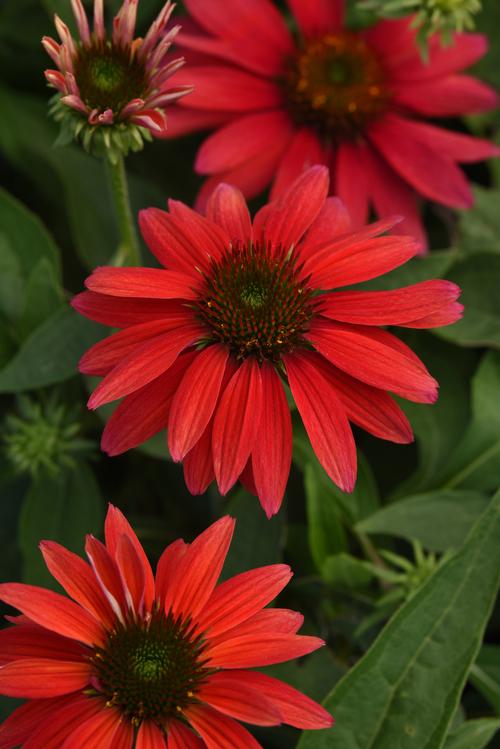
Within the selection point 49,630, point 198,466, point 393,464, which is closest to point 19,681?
point 49,630

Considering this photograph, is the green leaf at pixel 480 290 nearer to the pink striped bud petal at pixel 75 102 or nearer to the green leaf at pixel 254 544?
the green leaf at pixel 254 544

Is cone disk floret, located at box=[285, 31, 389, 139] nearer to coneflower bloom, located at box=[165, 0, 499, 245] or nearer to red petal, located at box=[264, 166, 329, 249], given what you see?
coneflower bloom, located at box=[165, 0, 499, 245]

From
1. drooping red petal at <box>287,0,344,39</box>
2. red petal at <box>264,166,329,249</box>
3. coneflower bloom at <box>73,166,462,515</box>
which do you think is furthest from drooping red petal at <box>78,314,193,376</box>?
drooping red petal at <box>287,0,344,39</box>

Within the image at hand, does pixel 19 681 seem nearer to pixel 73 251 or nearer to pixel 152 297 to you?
pixel 152 297

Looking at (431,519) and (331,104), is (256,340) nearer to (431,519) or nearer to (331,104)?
(431,519)

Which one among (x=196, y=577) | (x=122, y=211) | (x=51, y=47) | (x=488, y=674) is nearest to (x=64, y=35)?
(x=51, y=47)

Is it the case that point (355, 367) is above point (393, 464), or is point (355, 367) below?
above

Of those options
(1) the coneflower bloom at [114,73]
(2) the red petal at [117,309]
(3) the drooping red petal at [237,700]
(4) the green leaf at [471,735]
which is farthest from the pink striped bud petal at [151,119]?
(4) the green leaf at [471,735]
